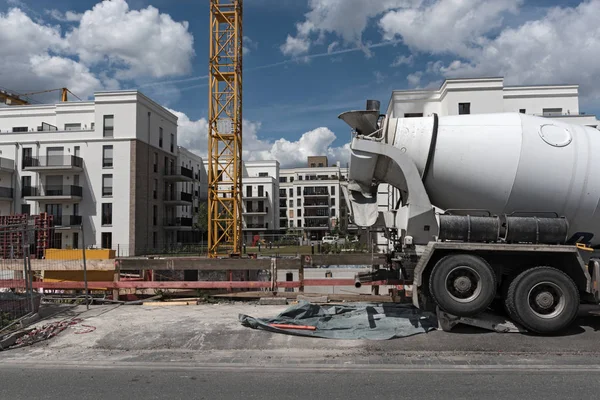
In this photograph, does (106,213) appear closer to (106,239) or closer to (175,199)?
(106,239)

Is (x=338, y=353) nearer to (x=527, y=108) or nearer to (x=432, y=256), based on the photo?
(x=432, y=256)

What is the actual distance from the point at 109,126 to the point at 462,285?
41131 mm

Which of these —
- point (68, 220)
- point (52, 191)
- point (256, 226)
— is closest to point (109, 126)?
point (52, 191)

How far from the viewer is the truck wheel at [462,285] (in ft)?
24.2

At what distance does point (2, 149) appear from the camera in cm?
4312

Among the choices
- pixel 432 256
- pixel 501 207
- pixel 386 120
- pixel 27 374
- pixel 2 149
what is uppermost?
pixel 2 149

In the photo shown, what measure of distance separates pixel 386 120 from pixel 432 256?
2.53 meters

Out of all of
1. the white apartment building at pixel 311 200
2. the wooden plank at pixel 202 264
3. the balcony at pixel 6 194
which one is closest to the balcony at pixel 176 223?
the balcony at pixel 6 194

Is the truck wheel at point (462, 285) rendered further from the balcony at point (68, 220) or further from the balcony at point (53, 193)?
Result: the balcony at point (53, 193)

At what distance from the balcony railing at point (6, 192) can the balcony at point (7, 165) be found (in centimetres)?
180

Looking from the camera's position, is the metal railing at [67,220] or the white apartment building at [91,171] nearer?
the metal railing at [67,220]

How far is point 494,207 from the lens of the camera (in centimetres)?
802

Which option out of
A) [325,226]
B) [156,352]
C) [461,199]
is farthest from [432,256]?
[325,226]

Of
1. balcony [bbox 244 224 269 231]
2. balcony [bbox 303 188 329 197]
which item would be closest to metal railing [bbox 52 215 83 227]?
balcony [bbox 244 224 269 231]
